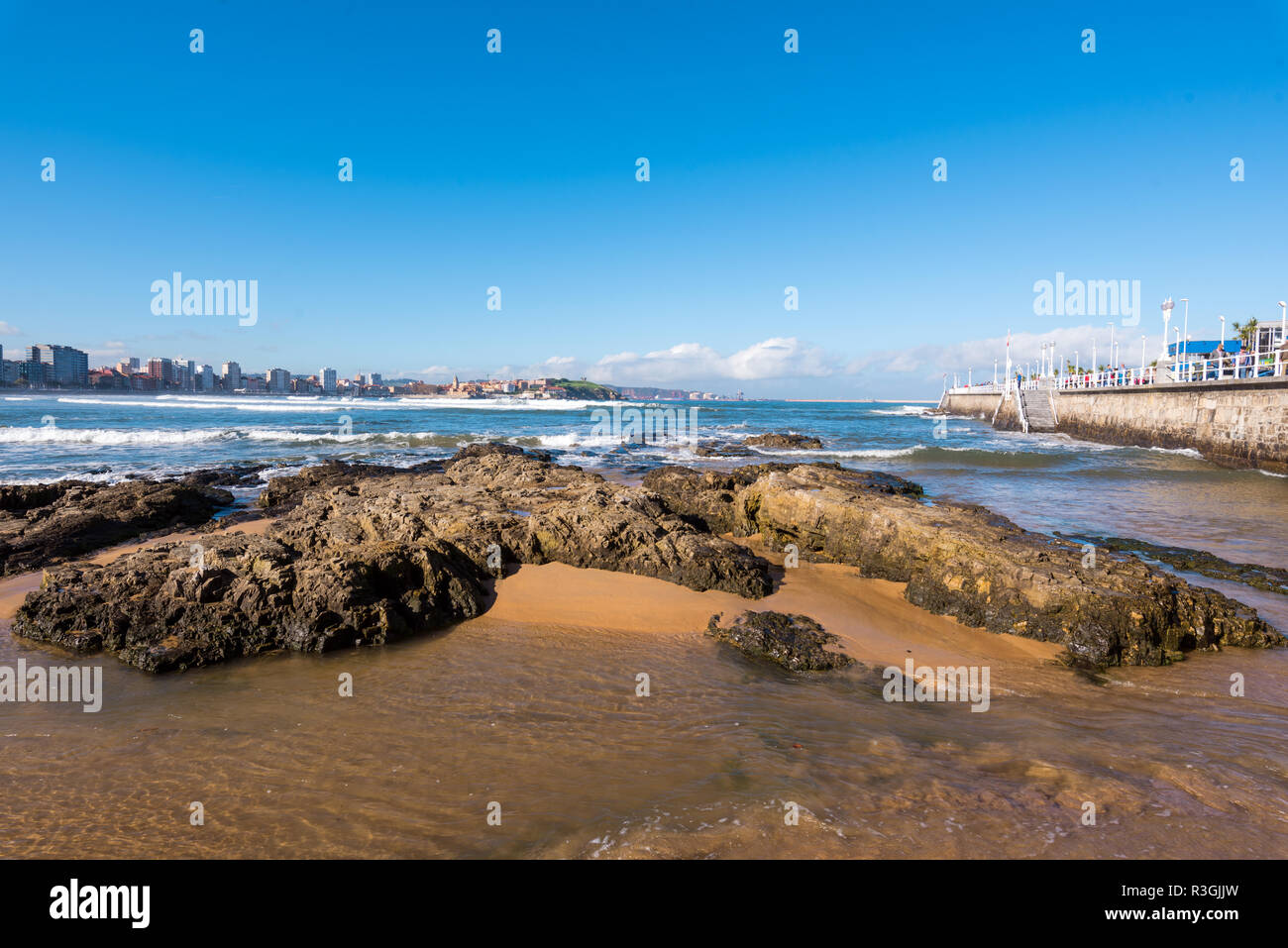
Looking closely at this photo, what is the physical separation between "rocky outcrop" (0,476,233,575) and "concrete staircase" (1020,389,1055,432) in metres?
53.5

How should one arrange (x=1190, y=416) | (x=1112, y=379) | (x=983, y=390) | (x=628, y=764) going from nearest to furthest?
(x=628, y=764), (x=1190, y=416), (x=1112, y=379), (x=983, y=390)

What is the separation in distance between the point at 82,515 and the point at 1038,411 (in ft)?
191

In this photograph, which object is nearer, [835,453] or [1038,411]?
[835,453]

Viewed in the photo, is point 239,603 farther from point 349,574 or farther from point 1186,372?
point 1186,372

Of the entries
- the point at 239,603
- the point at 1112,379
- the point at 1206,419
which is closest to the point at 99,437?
the point at 239,603

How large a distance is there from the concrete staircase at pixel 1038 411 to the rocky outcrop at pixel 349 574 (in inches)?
1951

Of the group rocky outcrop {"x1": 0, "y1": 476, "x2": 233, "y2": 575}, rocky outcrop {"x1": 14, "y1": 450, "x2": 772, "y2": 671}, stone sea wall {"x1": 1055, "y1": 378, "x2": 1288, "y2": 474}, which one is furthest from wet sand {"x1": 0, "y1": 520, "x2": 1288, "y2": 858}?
stone sea wall {"x1": 1055, "y1": 378, "x2": 1288, "y2": 474}

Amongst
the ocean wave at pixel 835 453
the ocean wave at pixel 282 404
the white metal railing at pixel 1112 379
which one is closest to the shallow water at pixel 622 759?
the ocean wave at pixel 835 453

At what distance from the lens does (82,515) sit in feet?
34.0

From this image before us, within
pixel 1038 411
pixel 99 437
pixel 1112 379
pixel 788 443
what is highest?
pixel 1112 379

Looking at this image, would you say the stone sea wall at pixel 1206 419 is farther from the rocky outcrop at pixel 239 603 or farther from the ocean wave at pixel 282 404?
the ocean wave at pixel 282 404

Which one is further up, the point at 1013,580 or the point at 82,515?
the point at 82,515

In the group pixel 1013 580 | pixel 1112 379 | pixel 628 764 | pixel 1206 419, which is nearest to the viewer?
pixel 628 764

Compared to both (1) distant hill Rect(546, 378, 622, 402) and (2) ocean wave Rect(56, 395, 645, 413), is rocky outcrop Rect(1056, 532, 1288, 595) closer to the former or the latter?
(2) ocean wave Rect(56, 395, 645, 413)
